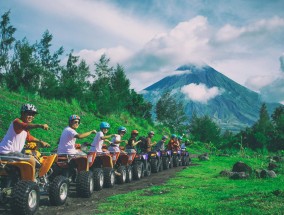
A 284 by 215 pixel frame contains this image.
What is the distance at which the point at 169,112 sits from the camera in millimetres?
93312

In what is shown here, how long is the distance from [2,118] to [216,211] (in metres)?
18.5

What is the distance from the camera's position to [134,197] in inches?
376

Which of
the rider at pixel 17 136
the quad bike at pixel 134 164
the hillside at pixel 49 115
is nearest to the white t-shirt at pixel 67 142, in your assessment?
the rider at pixel 17 136

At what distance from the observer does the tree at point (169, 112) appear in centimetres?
9319

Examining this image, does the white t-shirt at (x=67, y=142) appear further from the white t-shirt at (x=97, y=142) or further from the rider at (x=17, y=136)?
the white t-shirt at (x=97, y=142)

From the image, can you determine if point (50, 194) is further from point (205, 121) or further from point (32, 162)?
point (205, 121)

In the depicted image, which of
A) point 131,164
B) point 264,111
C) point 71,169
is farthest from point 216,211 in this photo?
A: point 264,111

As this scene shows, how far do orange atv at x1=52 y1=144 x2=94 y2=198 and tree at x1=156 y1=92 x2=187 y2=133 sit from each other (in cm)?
8250

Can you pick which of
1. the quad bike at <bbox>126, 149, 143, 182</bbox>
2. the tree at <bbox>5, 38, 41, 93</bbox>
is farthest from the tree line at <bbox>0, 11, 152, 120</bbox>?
the quad bike at <bbox>126, 149, 143, 182</bbox>

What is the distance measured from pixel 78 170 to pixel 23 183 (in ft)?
11.1

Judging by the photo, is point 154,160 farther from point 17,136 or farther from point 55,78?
point 55,78

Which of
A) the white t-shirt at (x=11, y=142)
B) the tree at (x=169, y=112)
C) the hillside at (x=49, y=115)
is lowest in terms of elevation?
the white t-shirt at (x=11, y=142)

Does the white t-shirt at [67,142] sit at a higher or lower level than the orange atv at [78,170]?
higher

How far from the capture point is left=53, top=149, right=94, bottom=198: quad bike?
31.4 ft
